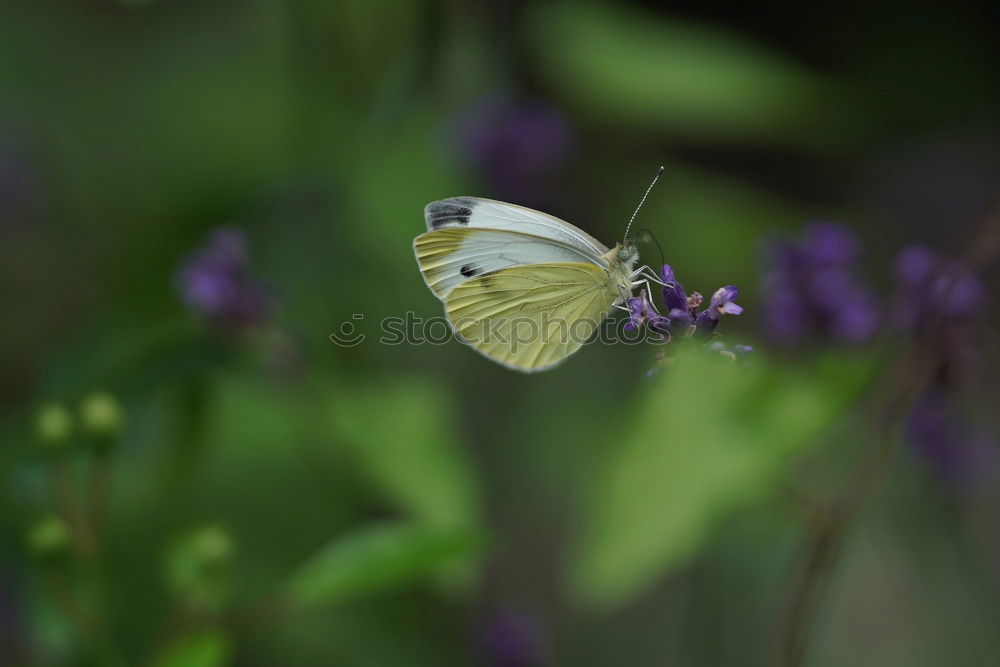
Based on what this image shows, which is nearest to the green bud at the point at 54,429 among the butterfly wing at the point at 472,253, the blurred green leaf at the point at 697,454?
the butterfly wing at the point at 472,253

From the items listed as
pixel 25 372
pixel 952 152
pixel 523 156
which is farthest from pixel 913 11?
pixel 25 372

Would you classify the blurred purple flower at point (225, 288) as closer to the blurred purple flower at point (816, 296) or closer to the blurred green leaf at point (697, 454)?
the blurred green leaf at point (697, 454)

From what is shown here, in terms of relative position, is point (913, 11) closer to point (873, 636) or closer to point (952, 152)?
point (952, 152)

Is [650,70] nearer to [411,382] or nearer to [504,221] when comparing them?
[411,382]

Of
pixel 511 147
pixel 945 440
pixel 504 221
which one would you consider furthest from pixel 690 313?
pixel 511 147

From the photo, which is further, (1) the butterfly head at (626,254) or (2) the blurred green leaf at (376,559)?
(2) the blurred green leaf at (376,559)
